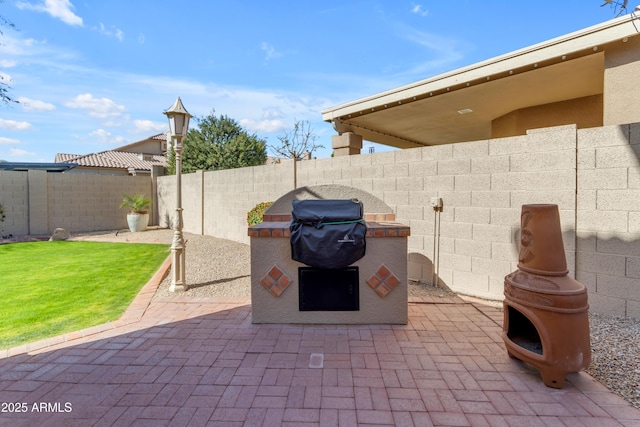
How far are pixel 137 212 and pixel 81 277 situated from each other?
6.88 meters

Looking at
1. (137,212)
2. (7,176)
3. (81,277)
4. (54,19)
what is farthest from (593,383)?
A: (7,176)

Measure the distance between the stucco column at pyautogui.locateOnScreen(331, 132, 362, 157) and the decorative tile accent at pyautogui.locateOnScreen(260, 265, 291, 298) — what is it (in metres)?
5.04

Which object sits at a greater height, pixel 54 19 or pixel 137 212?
pixel 54 19

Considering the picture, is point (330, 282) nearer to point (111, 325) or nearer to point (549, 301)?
point (549, 301)

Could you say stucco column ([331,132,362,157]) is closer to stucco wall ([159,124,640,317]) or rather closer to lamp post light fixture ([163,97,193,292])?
stucco wall ([159,124,640,317])

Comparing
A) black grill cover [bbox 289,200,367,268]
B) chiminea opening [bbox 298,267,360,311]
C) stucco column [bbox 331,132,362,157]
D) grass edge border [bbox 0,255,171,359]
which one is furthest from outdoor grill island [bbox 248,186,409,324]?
stucco column [bbox 331,132,362,157]

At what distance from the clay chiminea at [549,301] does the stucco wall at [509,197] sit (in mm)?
1789

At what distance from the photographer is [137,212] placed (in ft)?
39.5

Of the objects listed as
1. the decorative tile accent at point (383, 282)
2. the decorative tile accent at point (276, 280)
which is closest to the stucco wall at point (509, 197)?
the decorative tile accent at point (383, 282)

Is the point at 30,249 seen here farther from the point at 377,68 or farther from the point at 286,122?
the point at 286,122

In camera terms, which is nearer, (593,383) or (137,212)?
(593,383)

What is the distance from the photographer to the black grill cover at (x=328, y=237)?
342 cm

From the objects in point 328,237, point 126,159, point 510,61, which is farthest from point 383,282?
point 126,159

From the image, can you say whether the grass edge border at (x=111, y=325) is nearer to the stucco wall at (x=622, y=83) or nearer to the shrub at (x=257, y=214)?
the shrub at (x=257, y=214)
